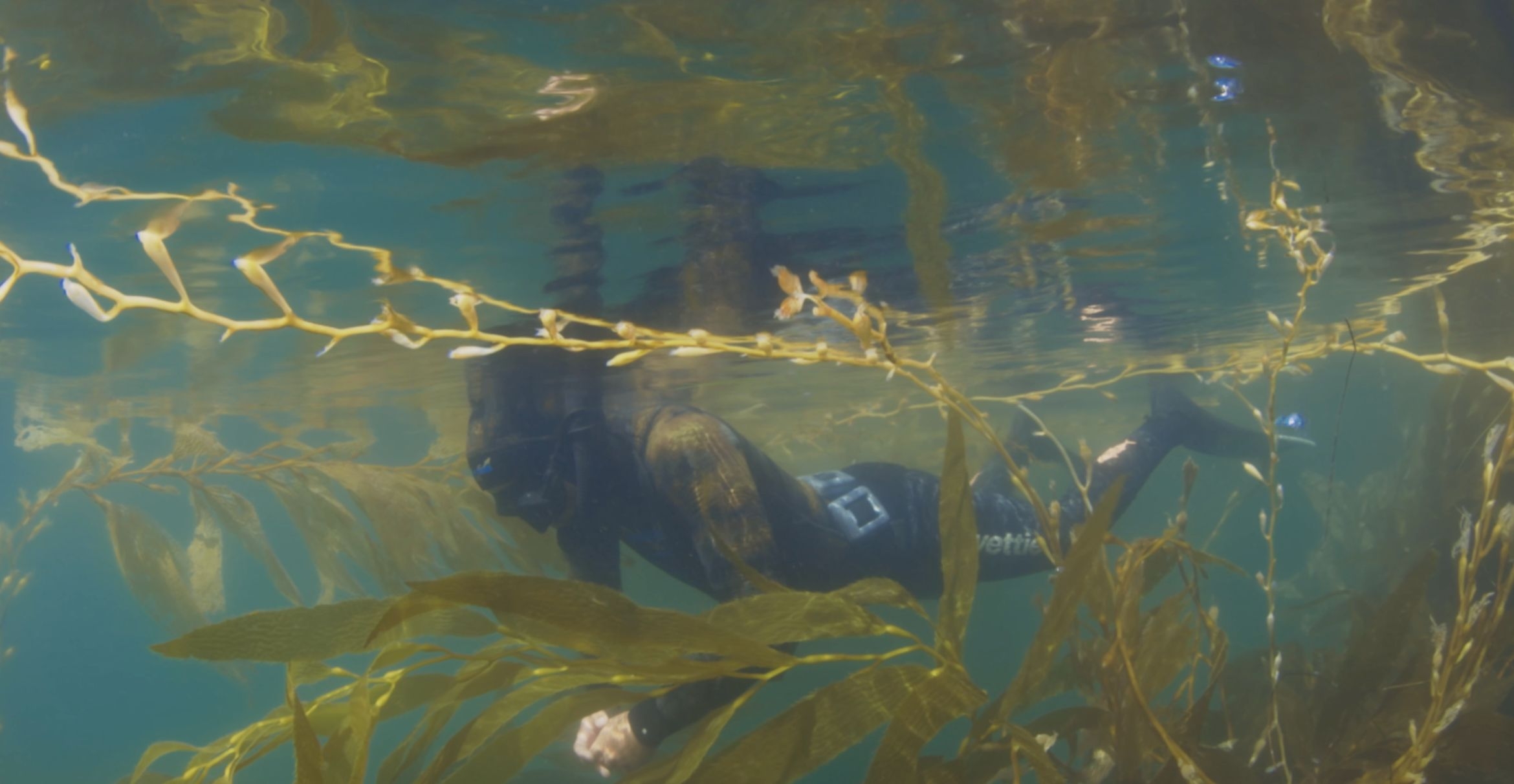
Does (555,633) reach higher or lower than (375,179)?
lower

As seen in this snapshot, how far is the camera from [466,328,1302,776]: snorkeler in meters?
3.78

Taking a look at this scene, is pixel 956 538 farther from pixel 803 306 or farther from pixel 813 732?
pixel 803 306

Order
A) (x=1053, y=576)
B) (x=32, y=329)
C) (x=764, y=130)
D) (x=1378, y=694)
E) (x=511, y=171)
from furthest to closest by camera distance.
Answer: (x=32, y=329) → (x=511, y=171) → (x=764, y=130) → (x=1378, y=694) → (x=1053, y=576)

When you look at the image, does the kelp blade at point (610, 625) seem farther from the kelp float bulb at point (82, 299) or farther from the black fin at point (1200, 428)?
the black fin at point (1200, 428)

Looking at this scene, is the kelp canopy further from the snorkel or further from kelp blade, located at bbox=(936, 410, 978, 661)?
the snorkel

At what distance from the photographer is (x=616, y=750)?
144 inches

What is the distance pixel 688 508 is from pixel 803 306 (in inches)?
46.3

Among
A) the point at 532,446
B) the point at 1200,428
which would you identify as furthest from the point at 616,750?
the point at 1200,428

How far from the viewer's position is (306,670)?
245 cm

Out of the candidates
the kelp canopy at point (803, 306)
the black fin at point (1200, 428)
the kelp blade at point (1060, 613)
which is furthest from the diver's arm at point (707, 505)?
the black fin at point (1200, 428)

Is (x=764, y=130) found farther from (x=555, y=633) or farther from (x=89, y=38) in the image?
(x=555, y=633)

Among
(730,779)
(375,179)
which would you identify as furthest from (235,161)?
(730,779)

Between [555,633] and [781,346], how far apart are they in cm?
101

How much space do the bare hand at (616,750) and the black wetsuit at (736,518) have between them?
0.19 m
